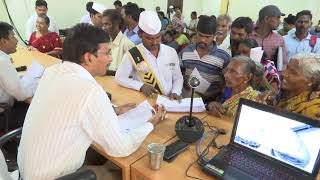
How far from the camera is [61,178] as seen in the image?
3.59 feet

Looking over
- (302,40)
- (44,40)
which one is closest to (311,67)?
(302,40)

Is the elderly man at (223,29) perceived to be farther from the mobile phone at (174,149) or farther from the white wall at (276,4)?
the white wall at (276,4)

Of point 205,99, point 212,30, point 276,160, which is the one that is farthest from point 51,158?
point 212,30

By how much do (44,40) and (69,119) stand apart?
10.2 feet

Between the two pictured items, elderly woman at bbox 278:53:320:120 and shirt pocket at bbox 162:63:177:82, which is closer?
elderly woman at bbox 278:53:320:120

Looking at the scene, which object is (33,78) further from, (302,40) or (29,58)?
(302,40)

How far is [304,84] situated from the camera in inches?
59.6

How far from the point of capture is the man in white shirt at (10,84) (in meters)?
2.03

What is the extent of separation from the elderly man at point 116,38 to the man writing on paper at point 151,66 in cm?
42

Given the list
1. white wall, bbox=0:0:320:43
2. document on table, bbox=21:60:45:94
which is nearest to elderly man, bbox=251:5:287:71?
document on table, bbox=21:60:45:94

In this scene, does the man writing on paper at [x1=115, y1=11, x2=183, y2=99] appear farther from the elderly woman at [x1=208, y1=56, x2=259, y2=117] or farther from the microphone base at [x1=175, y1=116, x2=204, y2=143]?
the microphone base at [x1=175, y1=116, x2=204, y2=143]

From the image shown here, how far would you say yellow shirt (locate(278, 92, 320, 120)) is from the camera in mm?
1423

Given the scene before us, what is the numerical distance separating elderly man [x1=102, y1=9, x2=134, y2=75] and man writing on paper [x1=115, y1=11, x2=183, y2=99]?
42cm

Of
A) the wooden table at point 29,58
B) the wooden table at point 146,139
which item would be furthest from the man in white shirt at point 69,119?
the wooden table at point 29,58
